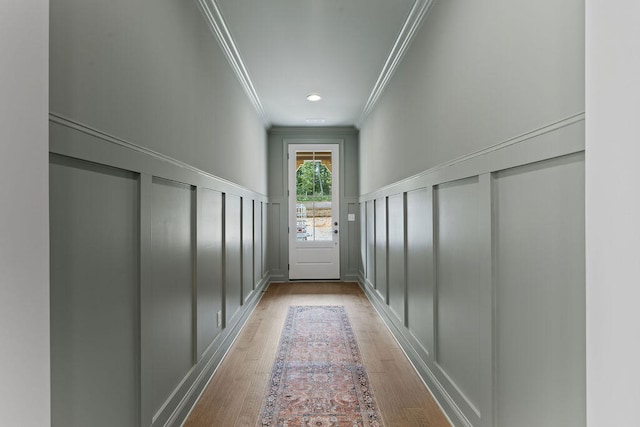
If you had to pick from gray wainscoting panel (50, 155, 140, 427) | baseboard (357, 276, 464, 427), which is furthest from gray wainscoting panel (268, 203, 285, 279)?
gray wainscoting panel (50, 155, 140, 427)

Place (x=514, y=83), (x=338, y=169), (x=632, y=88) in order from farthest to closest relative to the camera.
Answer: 1. (x=338, y=169)
2. (x=514, y=83)
3. (x=632, y=88)

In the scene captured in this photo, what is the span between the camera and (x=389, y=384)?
2.34 m

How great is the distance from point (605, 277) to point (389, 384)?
1936mm

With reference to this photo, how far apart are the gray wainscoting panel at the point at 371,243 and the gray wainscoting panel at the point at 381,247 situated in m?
0.15

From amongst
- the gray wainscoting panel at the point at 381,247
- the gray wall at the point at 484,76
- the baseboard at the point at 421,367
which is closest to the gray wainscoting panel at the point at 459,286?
the baseboard at the point at 421,367

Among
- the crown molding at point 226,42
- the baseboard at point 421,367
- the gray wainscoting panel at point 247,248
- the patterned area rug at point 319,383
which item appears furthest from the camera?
the gray wainscoting panel at point 247,248

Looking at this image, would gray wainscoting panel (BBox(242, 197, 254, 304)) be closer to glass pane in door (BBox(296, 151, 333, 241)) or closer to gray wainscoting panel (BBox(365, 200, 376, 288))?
gray wainscoting panel (BBox(365, 200, 376, 288))

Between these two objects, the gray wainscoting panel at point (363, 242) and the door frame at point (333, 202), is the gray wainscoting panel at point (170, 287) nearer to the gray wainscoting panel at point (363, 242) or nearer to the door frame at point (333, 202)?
the gray wainscoting panel at point (363, 242)

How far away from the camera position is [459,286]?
72.4 inches

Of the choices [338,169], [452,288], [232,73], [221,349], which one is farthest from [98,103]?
[338,169]

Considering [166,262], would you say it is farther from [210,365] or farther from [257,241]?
[257,241]

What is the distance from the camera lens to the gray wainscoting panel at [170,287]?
5.30 ft

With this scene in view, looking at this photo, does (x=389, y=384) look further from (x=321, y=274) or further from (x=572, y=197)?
(x=321, y=274)

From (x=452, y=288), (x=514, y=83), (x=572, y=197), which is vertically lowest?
(x=452, y=288)
